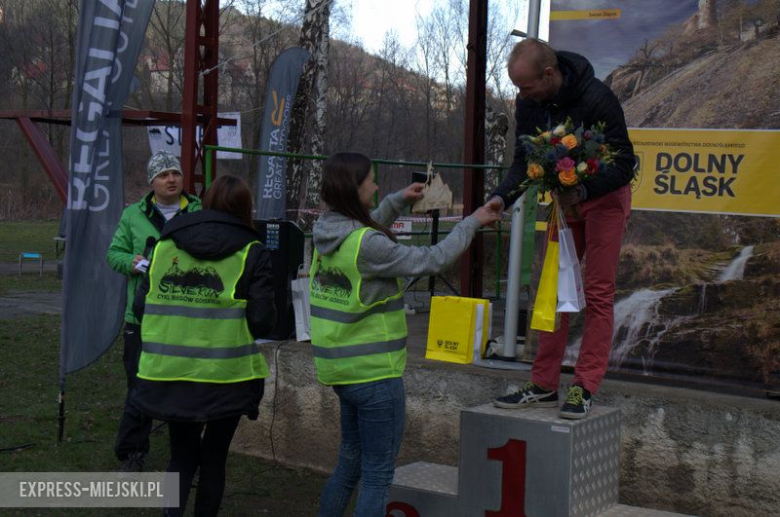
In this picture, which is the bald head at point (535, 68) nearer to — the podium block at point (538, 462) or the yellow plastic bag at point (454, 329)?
the podium block at point (538, 462)

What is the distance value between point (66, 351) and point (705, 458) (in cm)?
431

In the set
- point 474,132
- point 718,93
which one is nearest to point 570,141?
point 718,93

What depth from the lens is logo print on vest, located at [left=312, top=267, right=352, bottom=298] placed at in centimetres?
397

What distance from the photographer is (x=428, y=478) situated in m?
4.88

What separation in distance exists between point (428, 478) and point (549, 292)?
1.19 meters

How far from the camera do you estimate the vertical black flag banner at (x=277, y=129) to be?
13250 millimetres

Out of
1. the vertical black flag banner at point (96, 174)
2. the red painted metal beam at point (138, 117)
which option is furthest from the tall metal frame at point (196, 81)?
the vertical black flag banner at point (96, 174)

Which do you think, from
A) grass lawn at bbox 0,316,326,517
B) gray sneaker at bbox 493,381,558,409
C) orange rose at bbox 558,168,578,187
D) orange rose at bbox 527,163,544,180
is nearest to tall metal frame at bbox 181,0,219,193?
grass lawn at bbox 0,316,326,517

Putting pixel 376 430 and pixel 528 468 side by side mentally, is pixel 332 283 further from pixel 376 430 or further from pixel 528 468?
pixel 528 468

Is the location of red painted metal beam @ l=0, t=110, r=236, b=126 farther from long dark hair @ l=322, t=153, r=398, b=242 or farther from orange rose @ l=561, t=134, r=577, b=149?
orange rose @ l=561, t=134, r=577, b=149

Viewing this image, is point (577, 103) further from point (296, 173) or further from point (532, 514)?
point (296, 173)

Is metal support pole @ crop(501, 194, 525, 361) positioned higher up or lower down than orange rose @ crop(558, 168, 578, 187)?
lower down

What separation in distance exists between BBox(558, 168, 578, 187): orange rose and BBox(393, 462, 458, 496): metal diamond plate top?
157 centimetres

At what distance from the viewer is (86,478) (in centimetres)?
589
